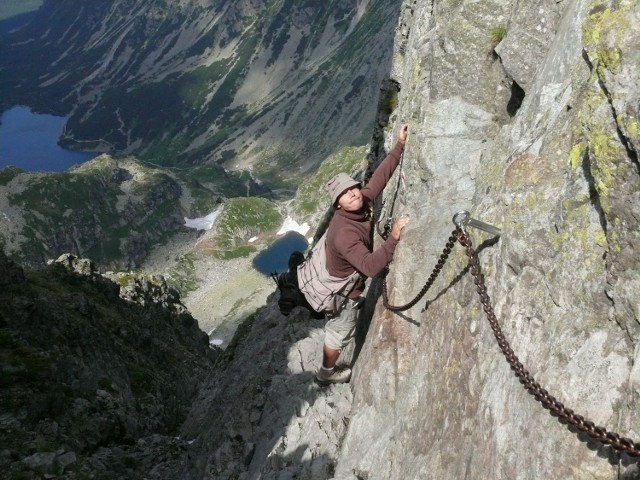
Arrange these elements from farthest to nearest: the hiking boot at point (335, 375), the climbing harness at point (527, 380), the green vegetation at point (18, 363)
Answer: the green vegetation at point (18, 363) < the hiking boot at point (335, 375) < the climbing harness at point (527, 380)

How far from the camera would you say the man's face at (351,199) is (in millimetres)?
12180

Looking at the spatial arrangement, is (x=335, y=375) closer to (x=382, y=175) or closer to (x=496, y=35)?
(x=382, y=175)

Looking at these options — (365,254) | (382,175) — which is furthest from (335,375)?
(382,175)

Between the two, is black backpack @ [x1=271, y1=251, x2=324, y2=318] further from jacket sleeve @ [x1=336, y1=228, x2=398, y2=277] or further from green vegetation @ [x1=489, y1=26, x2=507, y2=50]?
→ green vegetation @ [x1=489, y1=26, x2=507, y2=50]

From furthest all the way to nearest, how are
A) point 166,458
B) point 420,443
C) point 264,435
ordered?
point 166,458 < point 264,435 < point 420,443

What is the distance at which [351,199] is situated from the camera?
1219 centimetres

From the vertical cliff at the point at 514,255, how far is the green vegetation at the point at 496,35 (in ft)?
0.14

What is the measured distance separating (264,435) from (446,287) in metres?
10.3

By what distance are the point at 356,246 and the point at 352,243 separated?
13 centimetres

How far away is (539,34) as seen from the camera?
39.4 ft

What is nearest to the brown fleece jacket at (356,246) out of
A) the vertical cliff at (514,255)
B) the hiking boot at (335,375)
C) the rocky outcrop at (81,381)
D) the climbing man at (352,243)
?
the climbing man at (352,243)

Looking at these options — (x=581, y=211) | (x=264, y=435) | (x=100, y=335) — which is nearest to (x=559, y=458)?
(x=581, y=211)

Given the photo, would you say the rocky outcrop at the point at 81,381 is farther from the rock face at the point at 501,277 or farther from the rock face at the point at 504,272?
the rock face at the point at 504,272

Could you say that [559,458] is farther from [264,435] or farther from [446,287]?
[264,435]
